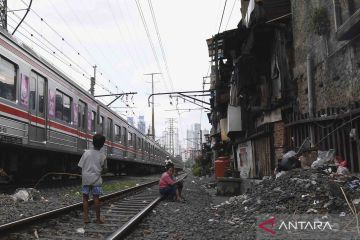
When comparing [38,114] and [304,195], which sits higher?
[38,114]

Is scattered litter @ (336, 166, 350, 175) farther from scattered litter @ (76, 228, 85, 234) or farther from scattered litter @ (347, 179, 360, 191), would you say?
scattered litter @ (76, 228, 85, 234)

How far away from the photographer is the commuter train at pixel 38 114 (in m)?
8.84

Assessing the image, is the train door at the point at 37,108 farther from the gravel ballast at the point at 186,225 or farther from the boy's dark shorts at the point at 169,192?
the gravel ballast at the point at 186,225

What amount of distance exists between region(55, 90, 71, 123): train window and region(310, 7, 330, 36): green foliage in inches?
292

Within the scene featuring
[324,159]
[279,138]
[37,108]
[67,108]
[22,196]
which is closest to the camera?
[324,159]

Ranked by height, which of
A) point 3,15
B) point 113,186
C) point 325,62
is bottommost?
point 113,186

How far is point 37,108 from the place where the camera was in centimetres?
1026

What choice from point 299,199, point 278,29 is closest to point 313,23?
point 278,29

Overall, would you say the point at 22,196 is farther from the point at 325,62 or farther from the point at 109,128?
the point at 109,128

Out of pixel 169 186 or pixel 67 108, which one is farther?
pixel 67 108

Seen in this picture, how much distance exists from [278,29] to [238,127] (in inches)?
233

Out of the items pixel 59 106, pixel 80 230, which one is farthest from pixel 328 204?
pixel 59 106

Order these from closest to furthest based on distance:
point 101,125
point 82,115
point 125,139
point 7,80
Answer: point 7,80, point 82,115, point 101,125, point 125,139

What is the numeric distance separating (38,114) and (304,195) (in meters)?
6.94
